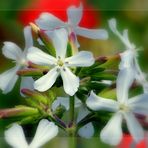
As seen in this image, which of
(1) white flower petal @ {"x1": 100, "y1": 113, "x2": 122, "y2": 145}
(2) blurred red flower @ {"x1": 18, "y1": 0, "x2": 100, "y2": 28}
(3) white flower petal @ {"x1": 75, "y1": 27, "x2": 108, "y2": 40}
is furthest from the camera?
(2) blurred red flower @ {"x1": 18, "y1": 0, "x2": 100, "y2": 28}

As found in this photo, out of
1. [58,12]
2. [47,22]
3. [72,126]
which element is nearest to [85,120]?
[72,126]

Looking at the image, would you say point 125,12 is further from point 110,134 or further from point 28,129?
point 110,134

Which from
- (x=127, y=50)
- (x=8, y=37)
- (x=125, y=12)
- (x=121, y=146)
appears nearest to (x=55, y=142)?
(x=121, y=146)

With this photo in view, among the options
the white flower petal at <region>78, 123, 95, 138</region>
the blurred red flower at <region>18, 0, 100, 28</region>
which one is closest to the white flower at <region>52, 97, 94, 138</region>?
the white flower petal at <region>78, 123, 95, 138</region>

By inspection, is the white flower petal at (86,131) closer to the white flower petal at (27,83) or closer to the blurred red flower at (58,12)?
the white flower petal at (27,83)

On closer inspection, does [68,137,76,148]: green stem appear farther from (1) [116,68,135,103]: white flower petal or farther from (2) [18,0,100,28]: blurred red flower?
(2) [18,0,100,28]: blurred red flower

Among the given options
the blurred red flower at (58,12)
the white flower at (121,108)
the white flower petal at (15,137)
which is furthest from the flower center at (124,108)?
the blurred red flower at (58,12)
